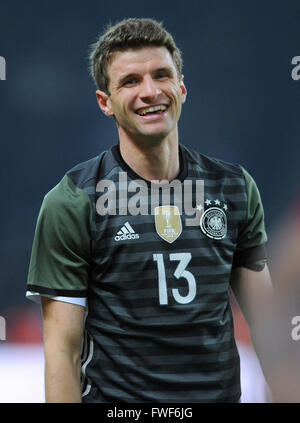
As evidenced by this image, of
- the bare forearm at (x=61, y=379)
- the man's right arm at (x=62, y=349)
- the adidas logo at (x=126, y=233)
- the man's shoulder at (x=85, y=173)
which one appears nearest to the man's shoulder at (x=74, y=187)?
the man's shoulder at (x=85, y=173)

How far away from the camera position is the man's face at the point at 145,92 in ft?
4.15

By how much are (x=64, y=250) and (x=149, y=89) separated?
1.40ft

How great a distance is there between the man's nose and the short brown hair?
0.09 meters

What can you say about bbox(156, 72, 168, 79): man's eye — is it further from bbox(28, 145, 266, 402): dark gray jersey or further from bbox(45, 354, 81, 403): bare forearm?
bbox(45, 354, 81, 403): bare forearm

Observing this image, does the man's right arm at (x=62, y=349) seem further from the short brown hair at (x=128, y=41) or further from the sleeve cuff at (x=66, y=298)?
the short brown hair at (x=128, y=41)

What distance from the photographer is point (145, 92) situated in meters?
1.26

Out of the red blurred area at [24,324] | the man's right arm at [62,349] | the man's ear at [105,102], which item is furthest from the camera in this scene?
the red blurred area at [24,324]

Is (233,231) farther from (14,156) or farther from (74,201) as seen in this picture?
(14,156)

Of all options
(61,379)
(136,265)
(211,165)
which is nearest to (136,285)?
(136,265)

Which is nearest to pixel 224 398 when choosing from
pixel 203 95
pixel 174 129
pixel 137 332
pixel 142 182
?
pixel 137 332

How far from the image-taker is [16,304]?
1.58m

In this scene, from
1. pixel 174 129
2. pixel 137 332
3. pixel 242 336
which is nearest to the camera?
pixel 137 332

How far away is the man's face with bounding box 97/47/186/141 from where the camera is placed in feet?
4.15

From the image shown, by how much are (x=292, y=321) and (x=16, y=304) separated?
84 centimetres
